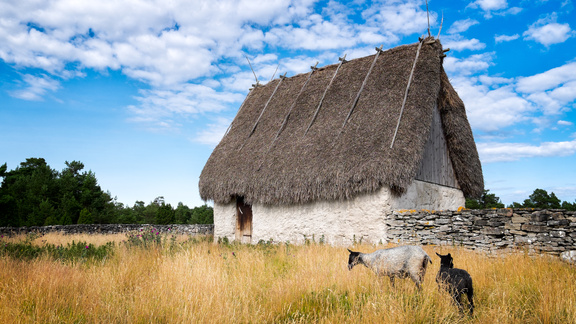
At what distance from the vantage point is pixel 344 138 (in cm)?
1126

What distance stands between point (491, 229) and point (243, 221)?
8.33 metres

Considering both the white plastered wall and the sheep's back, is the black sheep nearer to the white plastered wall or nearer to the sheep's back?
the sheep's back

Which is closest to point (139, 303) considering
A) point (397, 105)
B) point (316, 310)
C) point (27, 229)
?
point (316, 310)

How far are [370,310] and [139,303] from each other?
8.19ft

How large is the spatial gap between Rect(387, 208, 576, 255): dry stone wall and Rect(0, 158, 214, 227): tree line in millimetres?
19283

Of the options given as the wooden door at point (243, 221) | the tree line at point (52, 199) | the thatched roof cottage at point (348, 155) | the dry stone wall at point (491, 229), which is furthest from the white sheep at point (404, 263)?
the tree line at point (52, 199)

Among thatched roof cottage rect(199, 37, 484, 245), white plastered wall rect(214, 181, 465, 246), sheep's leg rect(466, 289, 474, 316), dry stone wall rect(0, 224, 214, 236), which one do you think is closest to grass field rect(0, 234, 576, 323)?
sheep's leg rect(466, 289, 474, 316)

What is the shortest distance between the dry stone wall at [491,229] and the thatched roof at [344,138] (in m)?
1.13

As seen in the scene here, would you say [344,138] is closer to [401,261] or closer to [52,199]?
[401,261]

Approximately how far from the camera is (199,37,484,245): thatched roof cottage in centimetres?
1002

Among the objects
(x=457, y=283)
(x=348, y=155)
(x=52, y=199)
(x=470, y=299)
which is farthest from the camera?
(x=52, y=199)

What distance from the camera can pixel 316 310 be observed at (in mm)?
4246

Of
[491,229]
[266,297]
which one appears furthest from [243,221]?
[266,297]

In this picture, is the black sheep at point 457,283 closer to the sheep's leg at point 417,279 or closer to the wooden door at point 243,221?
the sheep's leg at point 417,279
